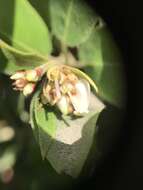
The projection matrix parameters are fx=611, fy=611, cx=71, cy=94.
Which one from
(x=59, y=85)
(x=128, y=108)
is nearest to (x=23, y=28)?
(x=59, y=85)

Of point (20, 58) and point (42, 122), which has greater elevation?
point (20, 58)

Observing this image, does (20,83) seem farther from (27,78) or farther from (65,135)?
(65,135)

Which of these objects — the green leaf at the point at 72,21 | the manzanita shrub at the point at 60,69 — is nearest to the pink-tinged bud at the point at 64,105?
the manzanita shrub at the point at 60,69

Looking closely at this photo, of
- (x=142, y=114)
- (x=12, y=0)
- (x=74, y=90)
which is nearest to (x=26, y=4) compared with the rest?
(x=12, y=0)

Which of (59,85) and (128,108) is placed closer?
(59,85)

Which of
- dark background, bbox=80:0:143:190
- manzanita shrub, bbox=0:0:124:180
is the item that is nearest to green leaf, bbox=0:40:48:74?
manzanita shrub, bbox=0:0:124:180

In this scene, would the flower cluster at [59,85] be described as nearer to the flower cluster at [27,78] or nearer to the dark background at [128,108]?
the flower cluster at [27,78]

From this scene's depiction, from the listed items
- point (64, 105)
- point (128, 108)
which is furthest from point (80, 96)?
point (128, 108)
